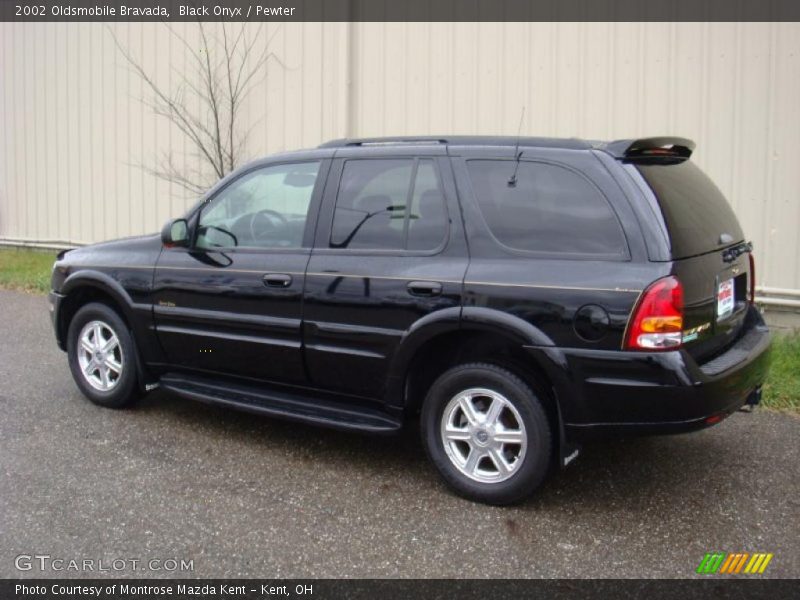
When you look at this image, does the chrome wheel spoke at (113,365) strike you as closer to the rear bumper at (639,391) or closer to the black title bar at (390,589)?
the black title bar at (390,589)

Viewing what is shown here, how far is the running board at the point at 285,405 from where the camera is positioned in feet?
14.6

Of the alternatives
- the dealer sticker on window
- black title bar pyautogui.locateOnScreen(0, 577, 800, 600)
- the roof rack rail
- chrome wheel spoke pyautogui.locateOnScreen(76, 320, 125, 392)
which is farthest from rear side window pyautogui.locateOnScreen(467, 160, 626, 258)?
chrome wheel spoke pyautogui.locateOnScreen(76, 320, 125, 392)

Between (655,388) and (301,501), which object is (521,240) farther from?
(301,501)

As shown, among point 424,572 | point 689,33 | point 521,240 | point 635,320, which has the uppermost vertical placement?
point 689,33

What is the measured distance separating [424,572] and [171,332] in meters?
2.48

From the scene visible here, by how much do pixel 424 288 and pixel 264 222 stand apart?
4.27ft

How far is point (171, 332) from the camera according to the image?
17.2ft

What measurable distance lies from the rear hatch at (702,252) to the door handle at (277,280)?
194 centimetres

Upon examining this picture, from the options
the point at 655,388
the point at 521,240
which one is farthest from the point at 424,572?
the point at 521,240

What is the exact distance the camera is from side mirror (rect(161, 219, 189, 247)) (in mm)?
5199

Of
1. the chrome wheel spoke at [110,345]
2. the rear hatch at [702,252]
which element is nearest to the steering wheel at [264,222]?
the chrome wheel spoke at [110,345]

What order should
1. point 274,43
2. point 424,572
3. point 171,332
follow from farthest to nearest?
point 274,43 < point 171,332 < point 424,572

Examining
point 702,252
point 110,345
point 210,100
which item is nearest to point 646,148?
point 702,252
